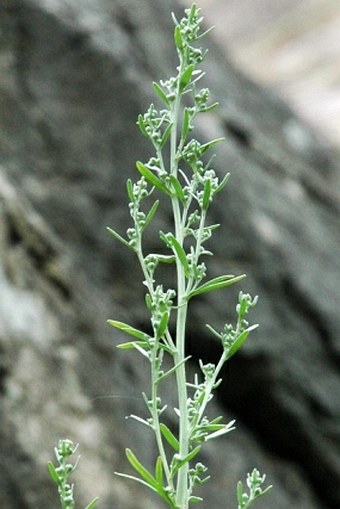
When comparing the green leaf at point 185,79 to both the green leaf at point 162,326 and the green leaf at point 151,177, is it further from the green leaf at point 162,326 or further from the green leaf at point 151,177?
the green leaf at point 162,326

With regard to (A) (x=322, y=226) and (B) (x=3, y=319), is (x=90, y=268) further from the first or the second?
(A) (x=322, y=226)

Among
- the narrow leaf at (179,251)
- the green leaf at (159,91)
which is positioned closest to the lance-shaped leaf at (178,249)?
the narrow leaf at (179,251)

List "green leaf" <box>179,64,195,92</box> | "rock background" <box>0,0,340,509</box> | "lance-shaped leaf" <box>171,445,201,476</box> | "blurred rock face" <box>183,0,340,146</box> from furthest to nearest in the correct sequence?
"blurred rock face" <box>183,0,340,146</box> < "rock background" <box>0,0,340,509</box> < "green leaf" <box>179,64,195,92</box> < "lance-shaped leaf" <box>171,445,201,476</box>

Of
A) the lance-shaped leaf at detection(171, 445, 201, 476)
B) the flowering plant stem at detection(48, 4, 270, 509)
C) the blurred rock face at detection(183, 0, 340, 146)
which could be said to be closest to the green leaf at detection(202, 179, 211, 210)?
the flowering plant stem at detection(48, 4, 270, 509)

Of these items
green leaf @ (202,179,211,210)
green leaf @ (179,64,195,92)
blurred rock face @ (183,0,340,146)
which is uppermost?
green leaf @ (179,64,195,92)

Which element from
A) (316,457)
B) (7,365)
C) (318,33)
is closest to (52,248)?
(7,365)

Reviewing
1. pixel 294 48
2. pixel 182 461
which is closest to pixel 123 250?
pixel 182 461

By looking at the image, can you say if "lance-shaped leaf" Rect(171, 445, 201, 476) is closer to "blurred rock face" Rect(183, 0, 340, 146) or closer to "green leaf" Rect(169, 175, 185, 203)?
"green leaf" Rect(169, 175, 185, 203)
